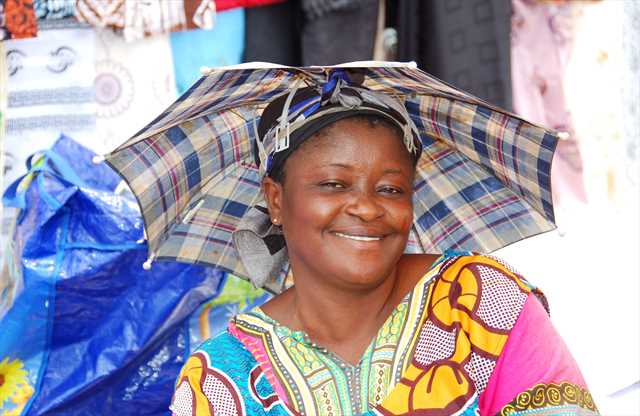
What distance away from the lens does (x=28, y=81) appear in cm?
338

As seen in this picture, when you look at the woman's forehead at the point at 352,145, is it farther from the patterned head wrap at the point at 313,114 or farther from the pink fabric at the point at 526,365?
the pink fabric at the point at 526,365

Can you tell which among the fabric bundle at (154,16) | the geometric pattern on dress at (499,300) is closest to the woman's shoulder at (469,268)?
the geometric pattern on dress at (499,300)

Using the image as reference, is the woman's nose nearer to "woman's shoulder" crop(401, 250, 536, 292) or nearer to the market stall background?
"woman's shoulder" crop(401, 250, 536, 292)

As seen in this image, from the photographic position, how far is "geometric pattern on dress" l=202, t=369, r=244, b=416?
2.01 meters

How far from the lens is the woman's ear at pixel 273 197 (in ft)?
7.21

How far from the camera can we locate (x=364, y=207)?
1990 mm

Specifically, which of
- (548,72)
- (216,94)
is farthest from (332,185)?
(548,72)

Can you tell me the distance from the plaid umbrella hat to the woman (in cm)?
9

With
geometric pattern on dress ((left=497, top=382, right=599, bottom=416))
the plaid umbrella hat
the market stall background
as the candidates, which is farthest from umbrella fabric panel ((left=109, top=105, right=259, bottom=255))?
geometric pattern on dress ((left=497, top=382, right=599, bottom=416))

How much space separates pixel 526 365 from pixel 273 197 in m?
0.72

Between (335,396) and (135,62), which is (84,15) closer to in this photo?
(135,62)

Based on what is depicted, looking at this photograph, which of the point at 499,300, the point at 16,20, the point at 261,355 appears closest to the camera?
the point at 499,300

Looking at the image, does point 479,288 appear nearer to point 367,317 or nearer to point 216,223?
point 367,317

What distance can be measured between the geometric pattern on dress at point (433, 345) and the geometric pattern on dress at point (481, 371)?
0.18 feet
